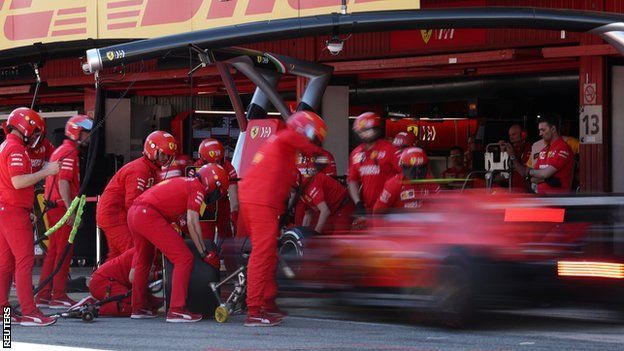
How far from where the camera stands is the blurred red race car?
314 inches

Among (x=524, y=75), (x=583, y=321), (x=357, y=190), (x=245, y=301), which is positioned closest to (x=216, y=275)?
(x=245, y=301)

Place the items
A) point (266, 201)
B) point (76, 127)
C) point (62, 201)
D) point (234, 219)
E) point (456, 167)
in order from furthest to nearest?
point (456, 167) → point (234, 219) → point (62, 201) → point (76, 127) → point (266, 201)

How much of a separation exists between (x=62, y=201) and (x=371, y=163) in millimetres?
3277

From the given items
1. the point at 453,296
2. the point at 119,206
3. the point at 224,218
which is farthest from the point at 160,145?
the point at 453,296

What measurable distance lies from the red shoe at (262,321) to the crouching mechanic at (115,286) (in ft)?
4.74

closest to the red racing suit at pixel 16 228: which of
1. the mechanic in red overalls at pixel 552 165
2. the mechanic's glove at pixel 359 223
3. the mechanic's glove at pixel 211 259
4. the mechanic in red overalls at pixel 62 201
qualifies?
the mechanic in red overalls at pixel 62 201

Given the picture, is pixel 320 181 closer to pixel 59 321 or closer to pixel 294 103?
pixel 59 321

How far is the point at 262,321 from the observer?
10.5 meters

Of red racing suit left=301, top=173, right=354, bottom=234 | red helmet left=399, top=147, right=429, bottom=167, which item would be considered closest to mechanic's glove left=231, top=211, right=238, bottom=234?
red racing suit left=301, top=173, right=354, bottom=234

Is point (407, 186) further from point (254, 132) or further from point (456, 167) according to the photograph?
point (456, 167)

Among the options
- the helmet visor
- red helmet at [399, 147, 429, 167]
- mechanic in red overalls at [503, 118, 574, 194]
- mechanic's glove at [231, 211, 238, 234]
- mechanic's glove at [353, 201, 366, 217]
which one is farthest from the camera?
mechanic's glove at [231, 211, 238, 234]

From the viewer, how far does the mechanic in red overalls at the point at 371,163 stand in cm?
1269

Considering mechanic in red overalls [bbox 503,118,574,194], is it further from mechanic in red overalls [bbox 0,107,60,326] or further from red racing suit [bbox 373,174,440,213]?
mechanic in red overalls [bbox 0,107,60,326]

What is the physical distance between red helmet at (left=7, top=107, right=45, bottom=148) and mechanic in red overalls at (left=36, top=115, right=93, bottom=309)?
1.02 m
